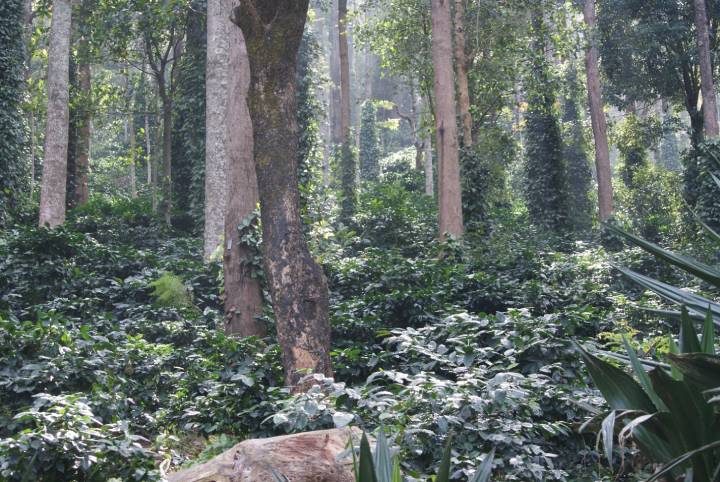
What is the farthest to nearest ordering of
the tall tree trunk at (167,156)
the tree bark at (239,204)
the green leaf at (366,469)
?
the tall tree trunk at (167,156) < the tree bark at (239,204) < the green leaf at (366,469)

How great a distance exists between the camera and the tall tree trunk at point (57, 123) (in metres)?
15.2

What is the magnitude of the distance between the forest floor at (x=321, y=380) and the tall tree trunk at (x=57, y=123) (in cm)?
332

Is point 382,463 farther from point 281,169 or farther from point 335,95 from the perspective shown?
point 335,95

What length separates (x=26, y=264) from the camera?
36.5 feet

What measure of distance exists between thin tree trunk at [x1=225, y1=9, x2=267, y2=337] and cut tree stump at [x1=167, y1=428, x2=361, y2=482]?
4304 mm

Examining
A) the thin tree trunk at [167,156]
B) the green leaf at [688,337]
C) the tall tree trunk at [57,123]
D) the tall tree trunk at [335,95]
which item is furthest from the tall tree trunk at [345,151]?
the green leaf at [688,337]

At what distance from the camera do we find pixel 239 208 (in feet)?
30.7

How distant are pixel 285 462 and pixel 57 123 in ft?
43.7

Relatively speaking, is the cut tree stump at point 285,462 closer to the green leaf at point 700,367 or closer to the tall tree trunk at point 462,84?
the green leaf at point 700,367

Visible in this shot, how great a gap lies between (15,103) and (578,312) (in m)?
13.9

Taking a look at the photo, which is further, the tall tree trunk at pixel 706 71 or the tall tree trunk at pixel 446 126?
the tall tree trunk at pixel 706 71

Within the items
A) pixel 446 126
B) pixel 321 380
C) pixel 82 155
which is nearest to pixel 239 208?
pixel 321 380

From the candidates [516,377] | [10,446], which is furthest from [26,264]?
[516,377]

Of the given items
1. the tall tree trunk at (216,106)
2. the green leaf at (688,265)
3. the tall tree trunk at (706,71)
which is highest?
the tall tree trunk at (706,71)
